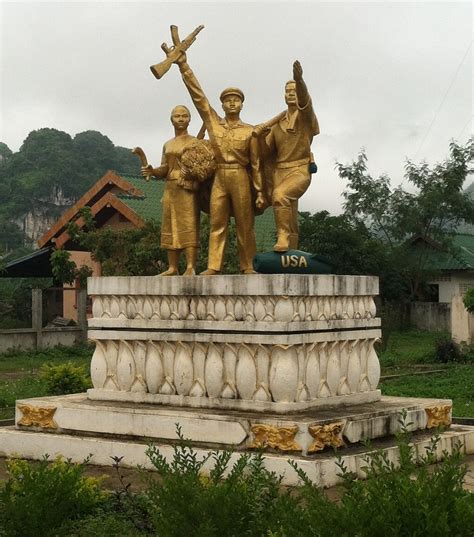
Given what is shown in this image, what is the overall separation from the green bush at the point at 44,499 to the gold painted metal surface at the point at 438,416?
11.9ft

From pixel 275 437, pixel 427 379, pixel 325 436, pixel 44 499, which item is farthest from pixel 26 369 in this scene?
pixel 44 499

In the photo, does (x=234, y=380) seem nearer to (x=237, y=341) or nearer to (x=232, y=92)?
(x=237, y=341)

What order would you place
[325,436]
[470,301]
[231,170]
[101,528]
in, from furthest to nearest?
[470,301]
[231,170]
[325,436]
[101,528]

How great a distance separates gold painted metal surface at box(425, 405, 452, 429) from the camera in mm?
8758

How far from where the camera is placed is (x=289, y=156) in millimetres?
8938

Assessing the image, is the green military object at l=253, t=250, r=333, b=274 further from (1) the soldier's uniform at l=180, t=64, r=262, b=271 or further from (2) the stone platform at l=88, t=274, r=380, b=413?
(1) the soldier's uniform at l=180, t=64, r=262, b=271

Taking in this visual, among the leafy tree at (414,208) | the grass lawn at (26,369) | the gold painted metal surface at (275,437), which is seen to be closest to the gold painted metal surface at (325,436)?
the gold painted metal surface at (275,437)

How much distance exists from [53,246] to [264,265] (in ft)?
59.3

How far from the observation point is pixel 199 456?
7.66 metres

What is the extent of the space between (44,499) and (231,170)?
4391mm

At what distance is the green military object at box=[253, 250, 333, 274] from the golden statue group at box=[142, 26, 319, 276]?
0.16 metres

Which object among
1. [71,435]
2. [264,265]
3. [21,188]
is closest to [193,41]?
[264,265]

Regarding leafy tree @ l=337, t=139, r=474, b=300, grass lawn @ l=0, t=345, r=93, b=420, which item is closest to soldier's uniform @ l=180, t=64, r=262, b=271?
grass lawn @ l=0, t=345, r=93, b=420

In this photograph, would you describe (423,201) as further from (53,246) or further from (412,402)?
(412,402)
